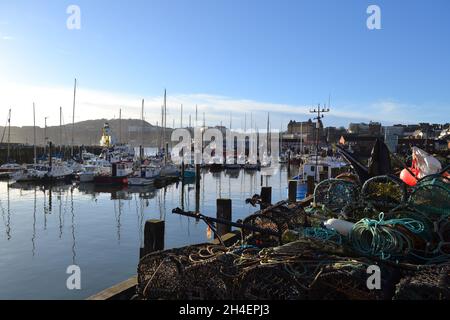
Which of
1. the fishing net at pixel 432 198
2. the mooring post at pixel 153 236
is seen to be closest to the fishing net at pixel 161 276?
the mooring post at pixel 153 236

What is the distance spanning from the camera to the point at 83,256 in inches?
562

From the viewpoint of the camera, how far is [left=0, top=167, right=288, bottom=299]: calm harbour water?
11.9 meters

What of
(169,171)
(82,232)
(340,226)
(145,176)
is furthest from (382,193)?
(169,171)

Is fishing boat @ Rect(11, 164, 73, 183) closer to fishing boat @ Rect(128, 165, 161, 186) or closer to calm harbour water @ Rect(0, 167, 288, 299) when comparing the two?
calm harbour water @ Rect(0, 167, 288, 299)

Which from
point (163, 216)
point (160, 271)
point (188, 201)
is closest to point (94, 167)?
point (188, 201)

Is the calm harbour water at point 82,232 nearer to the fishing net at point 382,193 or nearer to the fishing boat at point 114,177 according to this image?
the fishing boat at point 114,177

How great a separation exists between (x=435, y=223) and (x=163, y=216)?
1833 centimetres

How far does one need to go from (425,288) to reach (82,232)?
54.8ft

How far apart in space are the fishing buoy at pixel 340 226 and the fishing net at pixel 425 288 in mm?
2067

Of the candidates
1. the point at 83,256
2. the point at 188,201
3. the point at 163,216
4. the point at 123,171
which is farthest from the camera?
the point at 123,171

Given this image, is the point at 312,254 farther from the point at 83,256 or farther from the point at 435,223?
the point at 83,256

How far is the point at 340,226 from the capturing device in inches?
257
